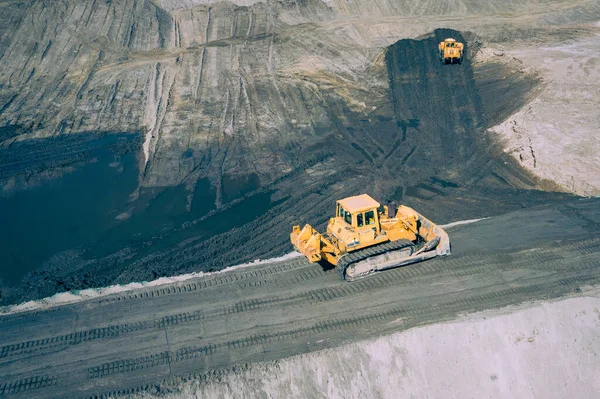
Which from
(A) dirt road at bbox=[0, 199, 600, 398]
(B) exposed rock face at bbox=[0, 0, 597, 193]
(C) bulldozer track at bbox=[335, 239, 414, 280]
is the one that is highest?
(C) bulldozer track at bbox=[335, 239, 414, 280]

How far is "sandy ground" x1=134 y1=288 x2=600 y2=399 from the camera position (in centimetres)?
1098

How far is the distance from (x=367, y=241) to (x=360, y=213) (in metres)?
0.82

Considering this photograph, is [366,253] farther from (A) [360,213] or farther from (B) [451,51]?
(B) [451,51]

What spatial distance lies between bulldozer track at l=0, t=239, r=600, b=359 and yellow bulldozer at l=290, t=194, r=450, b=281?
0.32 meters

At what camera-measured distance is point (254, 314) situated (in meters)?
12.4

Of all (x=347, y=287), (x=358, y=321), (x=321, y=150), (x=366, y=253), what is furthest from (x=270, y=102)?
(x=358, y=321)

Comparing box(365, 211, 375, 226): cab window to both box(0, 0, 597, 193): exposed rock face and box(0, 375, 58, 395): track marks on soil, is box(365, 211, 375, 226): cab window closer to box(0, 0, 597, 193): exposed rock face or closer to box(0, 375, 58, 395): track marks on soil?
box(0, 0, 597, 193): exposed rock face

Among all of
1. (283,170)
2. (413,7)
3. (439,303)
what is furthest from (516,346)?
(413,7)

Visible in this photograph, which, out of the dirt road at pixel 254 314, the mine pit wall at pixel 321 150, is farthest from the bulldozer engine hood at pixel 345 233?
the mine pit wall at pixel 321 150

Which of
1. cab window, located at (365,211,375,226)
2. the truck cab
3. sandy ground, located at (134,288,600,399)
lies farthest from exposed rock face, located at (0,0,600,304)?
sandy ground, located at (134,288,600,399)

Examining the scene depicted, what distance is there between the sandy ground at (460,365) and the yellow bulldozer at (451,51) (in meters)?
17.6

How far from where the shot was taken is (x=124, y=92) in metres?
26.0

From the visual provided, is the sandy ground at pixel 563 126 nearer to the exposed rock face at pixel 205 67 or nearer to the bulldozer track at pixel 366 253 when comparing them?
the exposed rock face at pixel 205 67

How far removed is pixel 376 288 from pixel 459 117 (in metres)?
13.1
